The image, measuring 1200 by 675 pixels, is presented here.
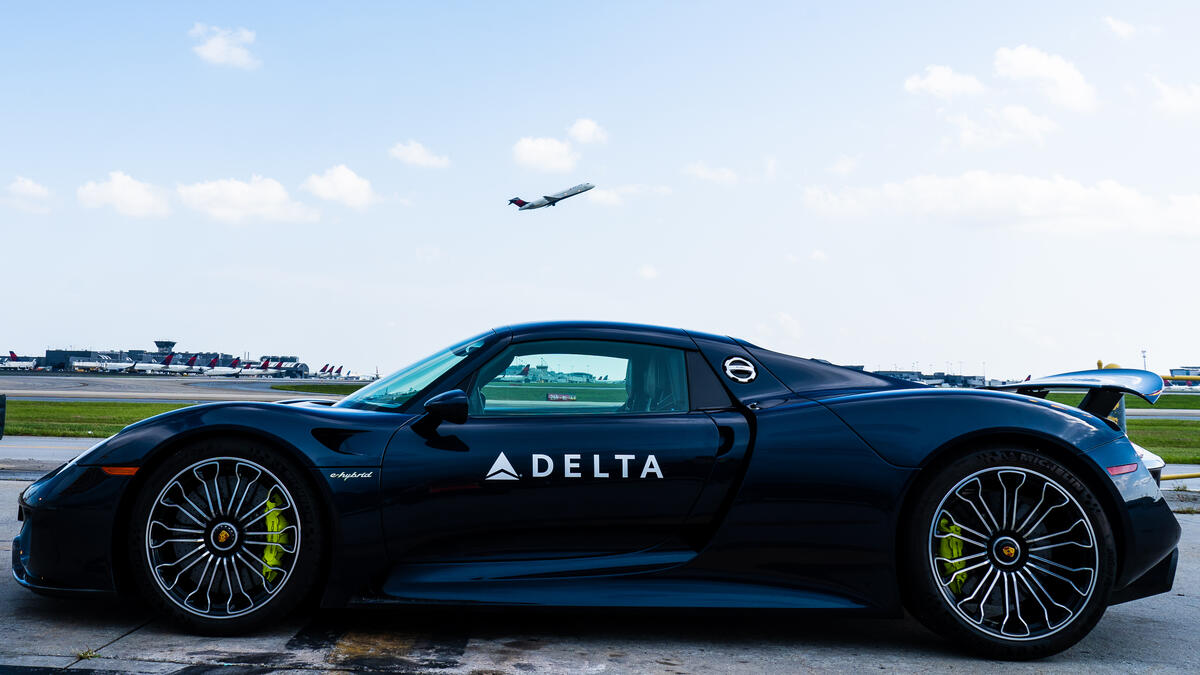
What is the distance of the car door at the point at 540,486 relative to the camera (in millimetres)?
3326

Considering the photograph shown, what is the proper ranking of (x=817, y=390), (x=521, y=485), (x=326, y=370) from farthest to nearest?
(x=326, y=370) < (x=817, y=390) < (x=521, y=485)

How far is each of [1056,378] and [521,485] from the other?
2.54 metres

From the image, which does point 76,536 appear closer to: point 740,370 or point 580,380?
point 580,380

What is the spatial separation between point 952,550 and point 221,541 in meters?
2.70

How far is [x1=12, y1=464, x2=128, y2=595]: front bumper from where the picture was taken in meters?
3.37

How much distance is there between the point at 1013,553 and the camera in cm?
337

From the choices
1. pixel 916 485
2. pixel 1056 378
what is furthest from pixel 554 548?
pixel 1056 378

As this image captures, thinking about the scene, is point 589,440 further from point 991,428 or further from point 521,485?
point 991,428

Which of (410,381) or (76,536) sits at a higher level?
(410,381)

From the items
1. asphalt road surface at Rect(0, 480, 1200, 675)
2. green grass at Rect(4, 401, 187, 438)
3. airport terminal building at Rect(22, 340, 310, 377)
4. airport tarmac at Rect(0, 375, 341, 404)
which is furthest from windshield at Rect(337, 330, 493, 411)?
airport terminal building at Rect(22, 340, 310, 377)

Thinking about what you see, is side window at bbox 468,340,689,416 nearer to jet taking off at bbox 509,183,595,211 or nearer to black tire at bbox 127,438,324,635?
black tire at bbox 127,438,324,635

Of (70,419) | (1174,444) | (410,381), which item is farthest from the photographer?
(70,419)

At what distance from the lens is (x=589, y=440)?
3400 mm

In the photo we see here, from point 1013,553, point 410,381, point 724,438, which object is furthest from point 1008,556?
point 410,381
